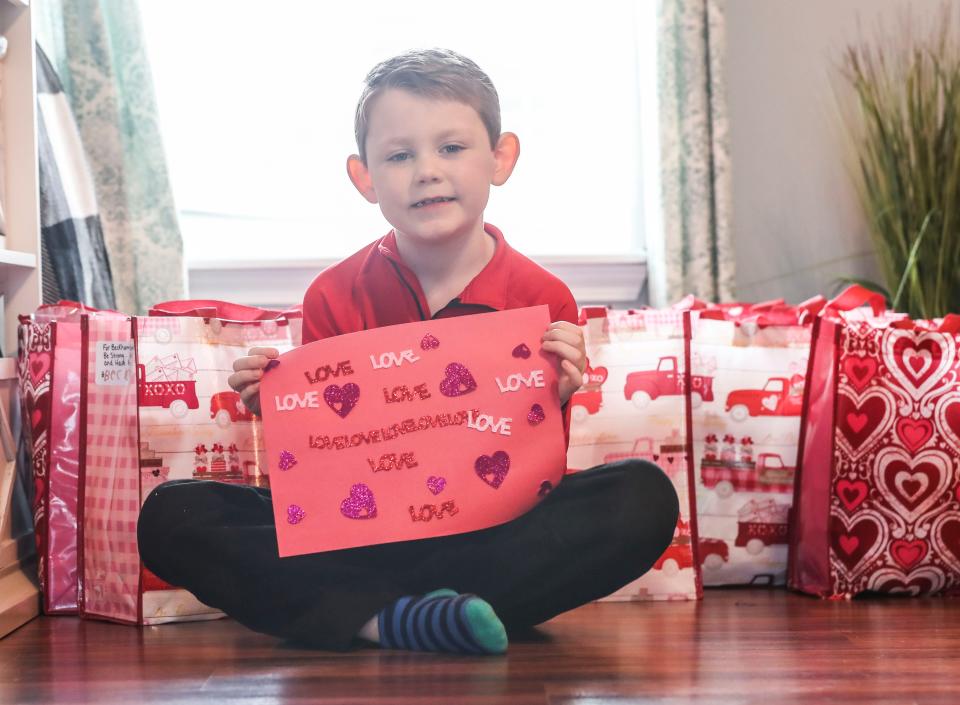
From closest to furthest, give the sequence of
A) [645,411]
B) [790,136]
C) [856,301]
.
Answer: [645,411] → [856,301] → [790,136]

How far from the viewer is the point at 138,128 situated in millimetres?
1875

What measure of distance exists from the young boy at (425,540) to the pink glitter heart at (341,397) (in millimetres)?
83

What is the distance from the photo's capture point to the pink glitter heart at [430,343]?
3.79 feet

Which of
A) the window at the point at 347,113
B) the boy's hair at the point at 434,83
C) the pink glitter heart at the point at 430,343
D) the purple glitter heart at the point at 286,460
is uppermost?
the window at the point at 347,113

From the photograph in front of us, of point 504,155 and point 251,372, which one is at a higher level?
point 504,155

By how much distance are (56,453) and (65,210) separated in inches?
21.8

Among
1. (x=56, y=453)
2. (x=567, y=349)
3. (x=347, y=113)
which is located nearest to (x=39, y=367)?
(x=56, y=453)

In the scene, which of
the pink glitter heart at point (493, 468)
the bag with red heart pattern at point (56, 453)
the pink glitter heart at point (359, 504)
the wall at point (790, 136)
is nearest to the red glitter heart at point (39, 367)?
the bag with red heart pattern at point (56, 453)

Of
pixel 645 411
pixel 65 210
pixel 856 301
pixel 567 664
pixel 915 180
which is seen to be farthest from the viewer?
pixel 915 180

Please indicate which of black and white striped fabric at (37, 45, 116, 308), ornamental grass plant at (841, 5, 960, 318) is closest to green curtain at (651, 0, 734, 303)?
ornamental grass plant at (841, 5, 960, 318)

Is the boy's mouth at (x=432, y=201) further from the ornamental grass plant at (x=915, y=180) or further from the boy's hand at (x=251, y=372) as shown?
the ornamental grass plant at (x=915, y=180)

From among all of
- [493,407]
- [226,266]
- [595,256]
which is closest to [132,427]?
[493,407]

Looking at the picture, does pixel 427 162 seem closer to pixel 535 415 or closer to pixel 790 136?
pixel 535 415

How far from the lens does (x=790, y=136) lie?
2.12 meters
